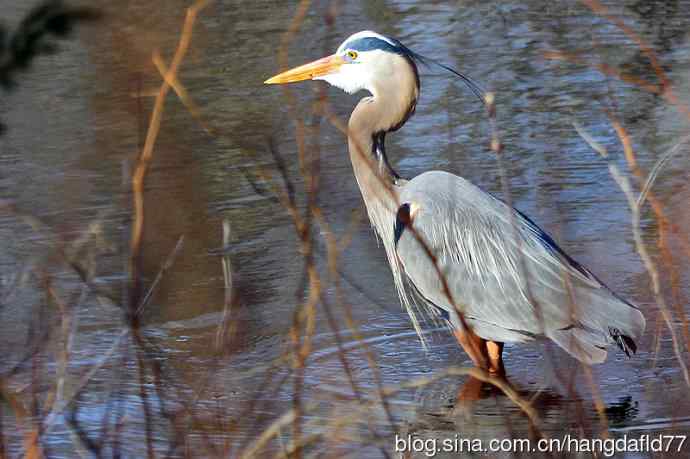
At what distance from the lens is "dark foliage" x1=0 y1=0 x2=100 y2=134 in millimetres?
2264

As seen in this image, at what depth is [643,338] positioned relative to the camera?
5.33m

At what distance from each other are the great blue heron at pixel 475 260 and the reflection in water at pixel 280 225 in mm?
206

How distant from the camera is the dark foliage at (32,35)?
2.26 m

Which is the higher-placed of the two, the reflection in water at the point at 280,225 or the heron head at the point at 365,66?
the heron head at the point at 365,66

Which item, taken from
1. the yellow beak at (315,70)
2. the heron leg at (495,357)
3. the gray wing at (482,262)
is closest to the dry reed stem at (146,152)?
the gray wing at (482,262)

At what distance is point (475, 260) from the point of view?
5.07 meters

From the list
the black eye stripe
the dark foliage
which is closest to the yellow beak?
the black eye stripe

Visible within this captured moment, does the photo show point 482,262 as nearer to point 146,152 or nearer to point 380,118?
point 380,118

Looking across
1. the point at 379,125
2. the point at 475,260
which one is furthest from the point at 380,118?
the point at 475,260

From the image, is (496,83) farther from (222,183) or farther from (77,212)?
(77,212)

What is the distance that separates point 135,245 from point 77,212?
4.78m

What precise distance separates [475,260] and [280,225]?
6.59 feet

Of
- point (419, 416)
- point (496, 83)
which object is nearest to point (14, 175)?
point (496, 83)

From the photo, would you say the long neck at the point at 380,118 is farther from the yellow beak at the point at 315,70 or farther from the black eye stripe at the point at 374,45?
the yellow beak at the point at 315,70
